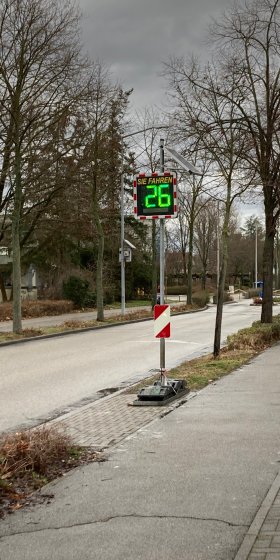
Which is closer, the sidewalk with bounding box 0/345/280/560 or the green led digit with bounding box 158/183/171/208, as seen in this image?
the sidewalk with bounding box 0/345/280/560

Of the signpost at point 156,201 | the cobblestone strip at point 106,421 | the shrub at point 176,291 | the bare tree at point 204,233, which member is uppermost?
the bare tree at point 204,233

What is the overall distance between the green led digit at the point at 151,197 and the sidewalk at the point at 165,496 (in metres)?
3.07

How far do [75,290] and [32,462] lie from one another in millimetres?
35744

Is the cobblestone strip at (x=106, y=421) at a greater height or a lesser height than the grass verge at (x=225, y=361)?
lesser

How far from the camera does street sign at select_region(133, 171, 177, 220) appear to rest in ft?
31.7

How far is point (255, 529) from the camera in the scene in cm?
435

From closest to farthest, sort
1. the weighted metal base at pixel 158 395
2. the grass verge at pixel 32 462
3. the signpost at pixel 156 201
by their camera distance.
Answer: the grass verge at pixel 32 462 < the weighted metal base at pixel 158 395 < the signpost at pixel 156 201

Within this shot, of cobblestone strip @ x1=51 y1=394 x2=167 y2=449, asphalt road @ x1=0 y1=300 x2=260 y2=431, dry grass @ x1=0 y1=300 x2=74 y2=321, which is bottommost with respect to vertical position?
asphalt road @ x1=0 y1=300 x2=260 y2=431

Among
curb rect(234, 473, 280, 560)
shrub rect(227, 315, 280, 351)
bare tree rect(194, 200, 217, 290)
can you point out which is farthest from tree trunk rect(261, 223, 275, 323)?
bare tree rect(194, 200, 217, 290)

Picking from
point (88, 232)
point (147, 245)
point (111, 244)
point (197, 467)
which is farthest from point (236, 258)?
point (197, 467)

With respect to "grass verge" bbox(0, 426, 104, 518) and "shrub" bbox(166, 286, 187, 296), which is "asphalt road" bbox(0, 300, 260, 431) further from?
"shrub" bbox(166, 286, 187, 296)

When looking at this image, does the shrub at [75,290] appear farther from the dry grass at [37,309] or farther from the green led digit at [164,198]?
the green led digit at [164,198]

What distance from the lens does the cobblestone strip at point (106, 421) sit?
24.4 feet

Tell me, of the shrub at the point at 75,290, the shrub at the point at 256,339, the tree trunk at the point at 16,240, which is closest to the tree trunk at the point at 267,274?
the shrub at the point at 256,339
